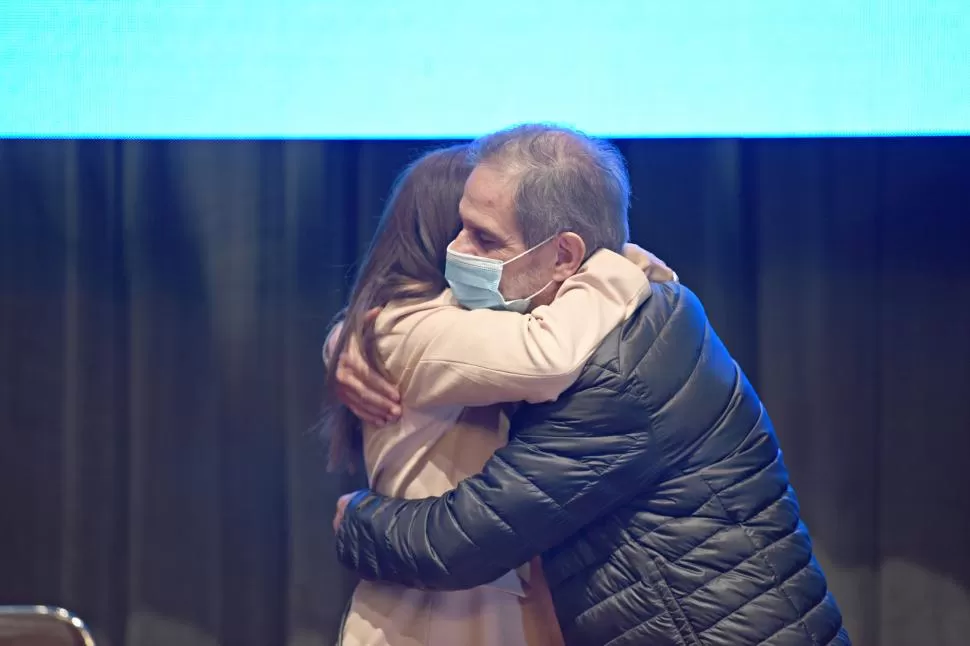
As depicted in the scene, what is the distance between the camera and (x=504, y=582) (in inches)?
47.6

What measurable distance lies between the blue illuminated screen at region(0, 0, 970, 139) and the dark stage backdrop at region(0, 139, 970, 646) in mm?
70

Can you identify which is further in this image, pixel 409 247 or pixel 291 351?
pixel 291 351

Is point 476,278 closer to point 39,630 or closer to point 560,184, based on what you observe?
point 560,184

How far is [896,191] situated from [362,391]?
1483mm

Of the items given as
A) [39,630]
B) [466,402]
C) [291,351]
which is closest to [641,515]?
[466,402]

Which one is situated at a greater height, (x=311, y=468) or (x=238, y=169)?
(x=238, y=169)

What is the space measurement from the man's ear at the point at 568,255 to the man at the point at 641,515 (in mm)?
119

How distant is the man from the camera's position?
109cm

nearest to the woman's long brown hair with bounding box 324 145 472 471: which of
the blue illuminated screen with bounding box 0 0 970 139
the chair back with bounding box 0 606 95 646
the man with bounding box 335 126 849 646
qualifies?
the man with bounding box 335 126 849 646

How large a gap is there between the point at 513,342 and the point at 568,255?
204 millimetres

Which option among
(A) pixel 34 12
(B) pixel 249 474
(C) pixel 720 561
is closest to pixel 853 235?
(C) pixel 720 561

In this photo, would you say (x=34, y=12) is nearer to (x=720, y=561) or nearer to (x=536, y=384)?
(x=536, y=384)

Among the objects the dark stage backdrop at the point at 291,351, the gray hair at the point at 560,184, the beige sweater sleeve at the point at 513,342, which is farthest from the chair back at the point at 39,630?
the dark stage backdrop at the point at 291,351

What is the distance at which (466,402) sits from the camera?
1.13 m
